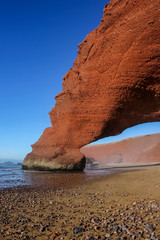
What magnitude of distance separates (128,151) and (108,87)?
44.9 meters

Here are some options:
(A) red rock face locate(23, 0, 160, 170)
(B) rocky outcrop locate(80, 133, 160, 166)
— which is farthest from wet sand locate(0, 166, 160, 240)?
(B) rocky outcrop locate(80, 133, 160, 166)

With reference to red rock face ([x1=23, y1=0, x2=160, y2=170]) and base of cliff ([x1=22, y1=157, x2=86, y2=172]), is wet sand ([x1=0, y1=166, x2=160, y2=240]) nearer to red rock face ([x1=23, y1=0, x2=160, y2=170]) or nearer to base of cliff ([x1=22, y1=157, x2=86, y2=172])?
red rock face ([x1=23, y1=0, x2=160, y2=170])

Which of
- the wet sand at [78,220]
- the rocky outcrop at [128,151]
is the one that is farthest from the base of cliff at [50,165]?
the rocky outcrop at [128,151]

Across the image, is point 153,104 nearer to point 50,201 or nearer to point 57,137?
point 57,137

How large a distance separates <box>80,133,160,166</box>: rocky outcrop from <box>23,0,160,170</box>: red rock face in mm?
27885

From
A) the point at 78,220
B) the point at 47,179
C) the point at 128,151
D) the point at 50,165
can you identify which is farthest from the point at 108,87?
the point at 128,151

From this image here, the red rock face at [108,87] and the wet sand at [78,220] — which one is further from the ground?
the red rock face at [108,87]

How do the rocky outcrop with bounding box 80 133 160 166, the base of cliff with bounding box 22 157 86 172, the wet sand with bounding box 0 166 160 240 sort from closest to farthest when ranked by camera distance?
the wet sand with bounding box 0 166 160 240, the base of cliff with bounding box 22 157 86 172, the rocky outcrop with bounding box 80 133 160 166

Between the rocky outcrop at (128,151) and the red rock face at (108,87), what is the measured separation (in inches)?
1098

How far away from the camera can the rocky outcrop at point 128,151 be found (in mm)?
42625

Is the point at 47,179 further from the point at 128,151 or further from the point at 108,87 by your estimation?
the point at 128,151

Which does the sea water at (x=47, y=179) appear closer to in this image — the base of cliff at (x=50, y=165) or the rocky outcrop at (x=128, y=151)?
the base of cliff at (x=50, y=165)

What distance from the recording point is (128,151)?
177ft

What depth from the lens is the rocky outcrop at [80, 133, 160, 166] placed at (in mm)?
42625
